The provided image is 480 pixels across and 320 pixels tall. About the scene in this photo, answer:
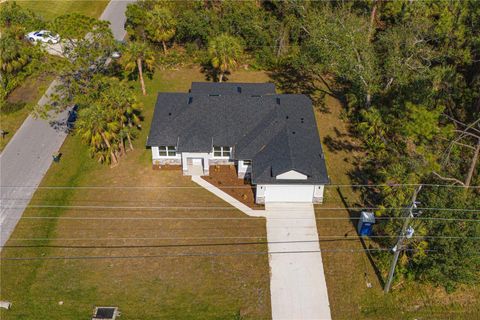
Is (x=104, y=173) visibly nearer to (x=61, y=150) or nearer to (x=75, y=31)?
(x=61, y=150)

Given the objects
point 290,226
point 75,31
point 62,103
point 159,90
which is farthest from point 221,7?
point 290,226

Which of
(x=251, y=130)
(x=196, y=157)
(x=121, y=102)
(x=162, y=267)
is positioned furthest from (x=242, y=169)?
(x=121, y=102)

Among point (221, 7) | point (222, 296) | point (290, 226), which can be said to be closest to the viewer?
point (222, 296)

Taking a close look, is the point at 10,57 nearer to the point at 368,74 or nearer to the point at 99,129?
the point at 99,129

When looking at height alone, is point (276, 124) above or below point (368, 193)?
above

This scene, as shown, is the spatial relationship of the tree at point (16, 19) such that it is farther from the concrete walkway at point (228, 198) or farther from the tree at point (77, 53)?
the concrete walkway at point (228, 198)

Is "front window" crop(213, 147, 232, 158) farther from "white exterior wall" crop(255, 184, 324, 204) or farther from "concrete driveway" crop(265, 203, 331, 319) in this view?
"concrete driveway" crop(265, 203, 331, 319)

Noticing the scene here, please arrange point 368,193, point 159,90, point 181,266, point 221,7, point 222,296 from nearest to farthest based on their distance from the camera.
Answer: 1. point 222,296
2. point 181,266
3. point 368,193
4. point 159,90
5. point 221,7

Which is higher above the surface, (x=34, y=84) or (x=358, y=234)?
(x=34, y=84)

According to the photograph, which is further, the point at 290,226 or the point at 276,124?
the point at 276,124
